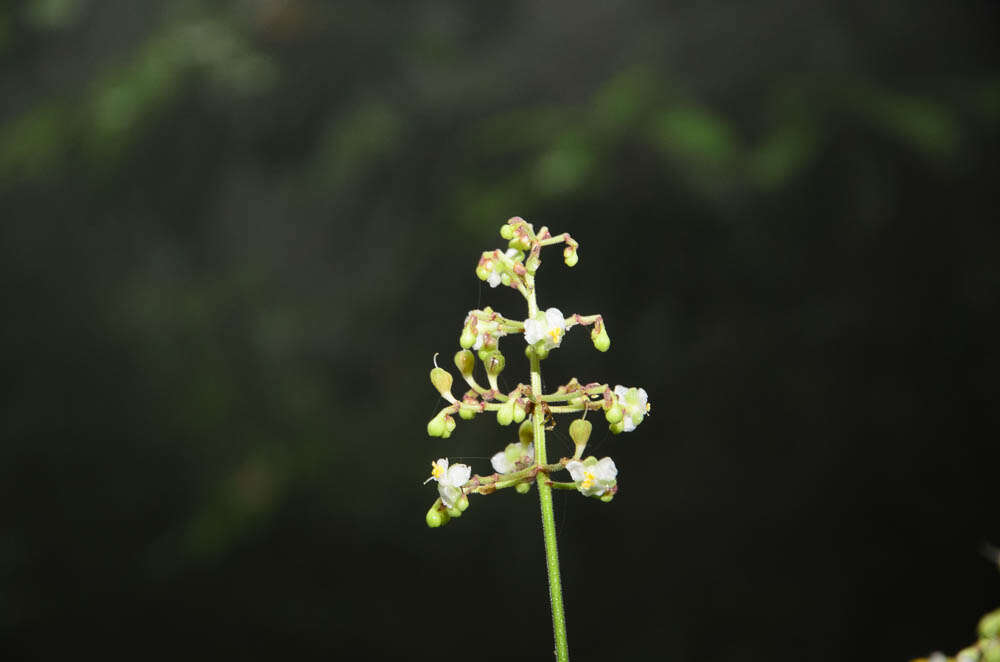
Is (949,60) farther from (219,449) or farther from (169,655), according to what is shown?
(169,655)

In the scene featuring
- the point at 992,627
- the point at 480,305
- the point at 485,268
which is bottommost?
the point at 992,627

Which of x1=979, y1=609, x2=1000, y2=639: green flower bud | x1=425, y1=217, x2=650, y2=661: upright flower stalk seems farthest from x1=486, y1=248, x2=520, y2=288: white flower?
x1=979, y1=609, x2=1000, y2=639: green flower bud

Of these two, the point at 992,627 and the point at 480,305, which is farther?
the point at 480,305

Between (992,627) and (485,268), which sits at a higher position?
(485,268)

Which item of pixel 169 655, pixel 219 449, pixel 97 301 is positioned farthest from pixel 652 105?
pixel 169 655

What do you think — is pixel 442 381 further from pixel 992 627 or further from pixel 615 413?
pixel 992 627

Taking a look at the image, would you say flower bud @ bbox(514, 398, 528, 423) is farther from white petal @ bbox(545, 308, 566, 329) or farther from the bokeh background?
the bokeh background

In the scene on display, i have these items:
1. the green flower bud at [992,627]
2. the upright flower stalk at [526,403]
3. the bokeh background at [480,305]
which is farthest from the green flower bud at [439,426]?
the bokeh background at [480,305]

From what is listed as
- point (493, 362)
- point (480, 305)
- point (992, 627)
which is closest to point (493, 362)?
point (493, 362)
